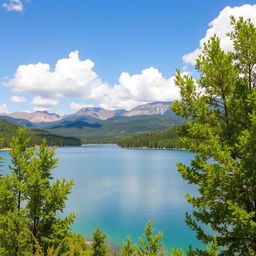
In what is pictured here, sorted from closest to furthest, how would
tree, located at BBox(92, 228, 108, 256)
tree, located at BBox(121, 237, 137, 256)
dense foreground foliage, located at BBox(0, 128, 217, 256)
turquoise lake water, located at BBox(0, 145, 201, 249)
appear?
1. dense foreground foliage, located at BBox(0, 128, 217, 256)
2. tree, located at BBox(121, 237, 137, 256)
3. tree, located at BBox(92, 228, 108, 256)
4. turquoise lake water, located at BBox(0, 145, 201, 249)

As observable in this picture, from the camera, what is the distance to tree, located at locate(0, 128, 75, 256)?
22.9 m

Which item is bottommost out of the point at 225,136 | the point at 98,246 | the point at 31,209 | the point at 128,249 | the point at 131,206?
the point at 131,206

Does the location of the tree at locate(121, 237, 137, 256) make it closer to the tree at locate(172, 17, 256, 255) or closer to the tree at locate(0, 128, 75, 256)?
the tree at locate(0, 128, 75, 256)

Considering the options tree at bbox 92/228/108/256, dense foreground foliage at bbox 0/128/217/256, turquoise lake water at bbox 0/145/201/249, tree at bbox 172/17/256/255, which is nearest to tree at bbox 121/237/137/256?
dense foreground foliage at bbox 0/128/217/256

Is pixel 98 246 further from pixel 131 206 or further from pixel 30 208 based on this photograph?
pixel 131 206

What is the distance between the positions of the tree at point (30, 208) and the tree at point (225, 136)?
11.8 metres

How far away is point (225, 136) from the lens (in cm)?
1498

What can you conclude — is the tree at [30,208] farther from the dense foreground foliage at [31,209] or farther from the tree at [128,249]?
the tree at [128,249]

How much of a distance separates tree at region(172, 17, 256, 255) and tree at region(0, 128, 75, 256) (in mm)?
11787

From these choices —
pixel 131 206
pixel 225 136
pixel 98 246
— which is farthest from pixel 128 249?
pixel 131 206

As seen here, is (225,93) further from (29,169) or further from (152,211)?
(152,211)

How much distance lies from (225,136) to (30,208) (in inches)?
624

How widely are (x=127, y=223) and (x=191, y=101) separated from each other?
57.9 metres

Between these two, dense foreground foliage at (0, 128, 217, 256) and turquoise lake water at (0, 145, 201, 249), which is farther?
turquoise lake water at (0, 145, 201, 249)
